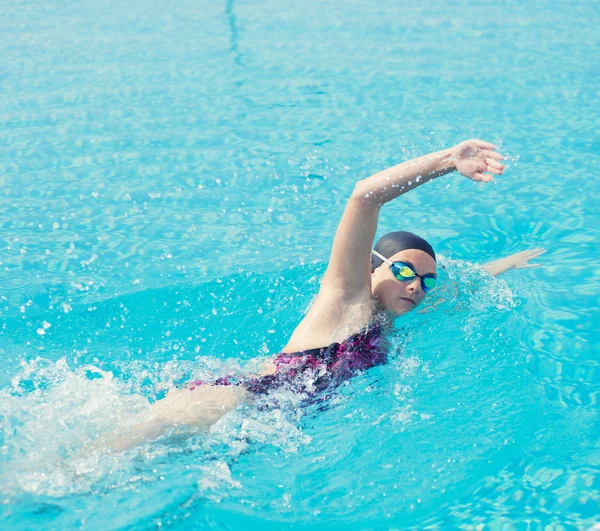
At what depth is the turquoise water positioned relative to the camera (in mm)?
3400

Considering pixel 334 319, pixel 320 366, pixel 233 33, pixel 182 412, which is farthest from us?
pixel 233 33

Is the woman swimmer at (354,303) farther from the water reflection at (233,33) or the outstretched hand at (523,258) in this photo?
the water reflection at (233,33)

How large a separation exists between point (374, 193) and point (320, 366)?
92 centimetres

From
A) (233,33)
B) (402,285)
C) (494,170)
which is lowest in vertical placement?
(402,285)

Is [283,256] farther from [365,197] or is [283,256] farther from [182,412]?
[182,412]

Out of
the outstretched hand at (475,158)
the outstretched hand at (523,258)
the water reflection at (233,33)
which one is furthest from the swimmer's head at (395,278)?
the water reflection at (233,33)

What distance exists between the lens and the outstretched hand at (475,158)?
11.4 feet

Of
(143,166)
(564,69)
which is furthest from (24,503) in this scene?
(564,69)

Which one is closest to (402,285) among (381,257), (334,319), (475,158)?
(381,257)

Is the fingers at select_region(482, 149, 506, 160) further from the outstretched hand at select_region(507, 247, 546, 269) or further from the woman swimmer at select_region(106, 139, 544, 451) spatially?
the outstretched hand at select_region(507, 247, 546, 269)

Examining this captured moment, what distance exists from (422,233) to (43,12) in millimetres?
8230

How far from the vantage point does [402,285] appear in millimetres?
4059

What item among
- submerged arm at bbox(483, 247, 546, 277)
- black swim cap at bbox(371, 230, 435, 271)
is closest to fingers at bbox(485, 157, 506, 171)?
black swim cap at bbox(371, 230, 435, 271)

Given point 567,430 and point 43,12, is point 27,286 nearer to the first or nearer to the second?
point 567,430
